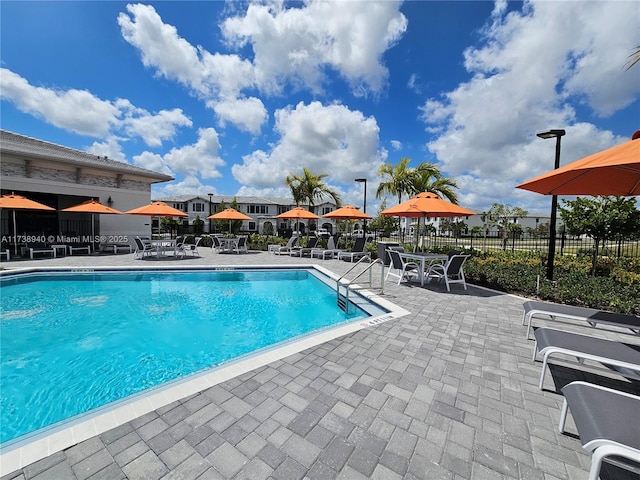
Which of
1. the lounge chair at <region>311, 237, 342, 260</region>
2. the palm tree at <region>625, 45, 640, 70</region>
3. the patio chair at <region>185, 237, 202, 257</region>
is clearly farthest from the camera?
the patio chair at <region>185, 237, 202, 257</region>

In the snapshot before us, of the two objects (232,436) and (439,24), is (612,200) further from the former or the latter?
(232,436)

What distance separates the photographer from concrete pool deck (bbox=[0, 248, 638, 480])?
5.97 feet

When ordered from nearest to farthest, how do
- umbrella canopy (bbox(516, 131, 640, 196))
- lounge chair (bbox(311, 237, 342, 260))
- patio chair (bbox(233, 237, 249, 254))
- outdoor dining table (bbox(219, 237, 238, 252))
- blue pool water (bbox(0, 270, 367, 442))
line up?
umbrella canopy (bbox(516, 131, 640, 196))
blue pool water (bbox(0, 270, 367, 442))
lounge chair (bbox(311, 237, 342, 260))
outdoor dining table (bbox(219, 237, 238, 252))
patio chair (bbox(233, 237, 249, 254))

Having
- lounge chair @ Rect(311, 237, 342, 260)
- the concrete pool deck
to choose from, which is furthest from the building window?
the concrete pool deck

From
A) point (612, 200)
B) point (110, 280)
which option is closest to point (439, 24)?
point (612, 200)

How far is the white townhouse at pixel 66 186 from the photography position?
1274cm

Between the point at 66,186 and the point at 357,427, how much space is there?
18687 mm

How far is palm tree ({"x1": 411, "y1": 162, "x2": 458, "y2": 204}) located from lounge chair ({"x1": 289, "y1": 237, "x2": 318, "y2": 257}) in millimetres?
6150

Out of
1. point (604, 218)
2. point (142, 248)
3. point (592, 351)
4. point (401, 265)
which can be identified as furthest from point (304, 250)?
point (592, 351)

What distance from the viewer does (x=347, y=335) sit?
4043mm

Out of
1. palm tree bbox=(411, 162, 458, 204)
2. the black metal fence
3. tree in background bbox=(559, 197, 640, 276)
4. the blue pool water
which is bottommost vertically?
the blue pool water

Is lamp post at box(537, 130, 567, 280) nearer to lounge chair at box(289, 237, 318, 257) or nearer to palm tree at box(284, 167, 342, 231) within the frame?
lounge chair at box(289, 237, 318, 257)

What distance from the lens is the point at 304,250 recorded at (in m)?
14.9

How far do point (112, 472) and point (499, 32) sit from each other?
11.6 meters
